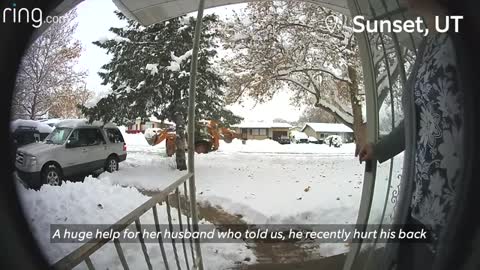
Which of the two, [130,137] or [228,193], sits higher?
[130,137]

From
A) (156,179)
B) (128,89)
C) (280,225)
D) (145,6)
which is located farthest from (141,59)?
(145,6)

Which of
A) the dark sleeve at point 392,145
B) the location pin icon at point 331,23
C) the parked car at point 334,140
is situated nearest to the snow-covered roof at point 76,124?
the dark sleeve at point 392,145

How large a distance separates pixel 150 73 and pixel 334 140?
14.7 feet

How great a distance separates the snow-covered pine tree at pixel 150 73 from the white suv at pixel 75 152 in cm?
85

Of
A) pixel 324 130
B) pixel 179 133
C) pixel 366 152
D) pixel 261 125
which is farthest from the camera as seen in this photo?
pixel 324 130

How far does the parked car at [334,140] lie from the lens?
7641 millimetres

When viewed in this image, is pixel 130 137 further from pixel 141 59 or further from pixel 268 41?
pixel 268 41

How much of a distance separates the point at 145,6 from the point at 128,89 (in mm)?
4660

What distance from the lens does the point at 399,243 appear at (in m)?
0.88

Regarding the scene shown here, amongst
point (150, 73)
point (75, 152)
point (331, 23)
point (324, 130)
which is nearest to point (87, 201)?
point (75, 152)

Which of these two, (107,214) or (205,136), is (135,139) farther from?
(107,214)

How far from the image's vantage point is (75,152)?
4484 millimetres

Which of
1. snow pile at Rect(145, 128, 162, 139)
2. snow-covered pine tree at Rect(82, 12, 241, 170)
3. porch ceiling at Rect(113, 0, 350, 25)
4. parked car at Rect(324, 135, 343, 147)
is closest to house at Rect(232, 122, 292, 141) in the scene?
parked car at Rect(324, 135, 343, 147)

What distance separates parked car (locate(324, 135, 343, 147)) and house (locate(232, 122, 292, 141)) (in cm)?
117
